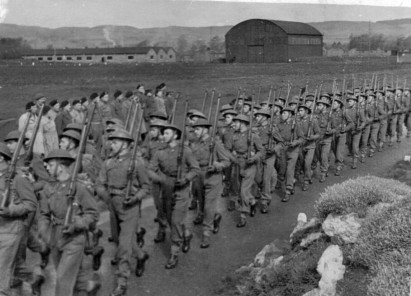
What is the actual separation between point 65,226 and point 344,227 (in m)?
3.91

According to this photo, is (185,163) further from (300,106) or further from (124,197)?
(300,106)

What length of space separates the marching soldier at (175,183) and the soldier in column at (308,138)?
530 cm

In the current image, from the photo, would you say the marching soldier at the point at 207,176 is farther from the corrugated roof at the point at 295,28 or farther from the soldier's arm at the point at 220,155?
the corrugated roof at the point at 295,28

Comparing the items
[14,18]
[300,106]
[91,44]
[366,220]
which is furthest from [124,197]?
[91,44]

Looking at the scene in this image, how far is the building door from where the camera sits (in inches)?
1623

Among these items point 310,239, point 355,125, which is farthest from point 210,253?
point 355,125

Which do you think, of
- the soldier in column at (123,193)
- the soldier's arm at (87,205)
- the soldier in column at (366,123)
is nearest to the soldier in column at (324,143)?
the soldier in column at (366,123)

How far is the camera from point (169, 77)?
106 ft

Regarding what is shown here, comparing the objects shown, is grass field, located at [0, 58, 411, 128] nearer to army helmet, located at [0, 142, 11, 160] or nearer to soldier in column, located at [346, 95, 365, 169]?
soldier in column, located at [346, 95, 365, 169]

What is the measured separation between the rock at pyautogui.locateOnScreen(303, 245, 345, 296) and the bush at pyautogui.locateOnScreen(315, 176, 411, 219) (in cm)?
106

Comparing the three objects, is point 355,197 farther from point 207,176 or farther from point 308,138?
point 308,138

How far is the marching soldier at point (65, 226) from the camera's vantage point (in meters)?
5.84

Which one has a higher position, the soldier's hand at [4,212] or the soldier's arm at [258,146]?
the soldier's hand at [4,212]

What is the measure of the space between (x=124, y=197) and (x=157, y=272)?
1.51 m
